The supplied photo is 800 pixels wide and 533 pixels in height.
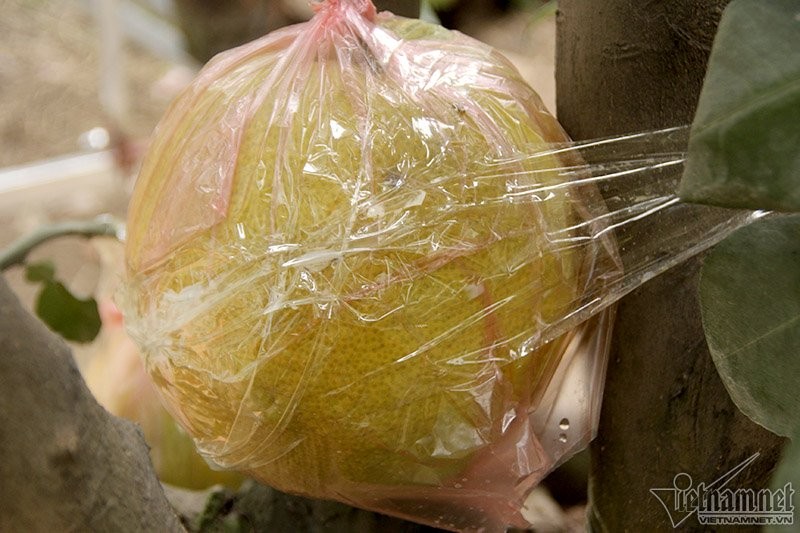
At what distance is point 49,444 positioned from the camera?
437 mm

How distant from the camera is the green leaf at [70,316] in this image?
100 cm

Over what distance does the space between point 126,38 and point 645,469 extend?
3016 millimetres

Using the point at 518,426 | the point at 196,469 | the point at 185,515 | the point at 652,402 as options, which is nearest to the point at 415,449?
the point at 518,426

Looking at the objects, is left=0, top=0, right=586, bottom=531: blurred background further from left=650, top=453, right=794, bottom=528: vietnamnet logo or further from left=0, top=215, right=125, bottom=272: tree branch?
left=650, top=453, right=794, bottom=528: vietnamnet logo

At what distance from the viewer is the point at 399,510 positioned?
2.14 ft

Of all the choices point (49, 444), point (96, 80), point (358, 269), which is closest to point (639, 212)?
point (358, 269)

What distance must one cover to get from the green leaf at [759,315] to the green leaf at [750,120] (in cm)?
7

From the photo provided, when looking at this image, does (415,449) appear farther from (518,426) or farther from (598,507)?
(598,507)

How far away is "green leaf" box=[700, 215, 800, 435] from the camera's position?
0.48 metres

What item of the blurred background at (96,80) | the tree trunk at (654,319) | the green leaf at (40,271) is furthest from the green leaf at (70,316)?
the blurred background at (96,80)

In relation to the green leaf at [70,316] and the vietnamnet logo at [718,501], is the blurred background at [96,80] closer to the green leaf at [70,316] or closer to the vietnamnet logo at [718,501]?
the green leaf at [70,316]

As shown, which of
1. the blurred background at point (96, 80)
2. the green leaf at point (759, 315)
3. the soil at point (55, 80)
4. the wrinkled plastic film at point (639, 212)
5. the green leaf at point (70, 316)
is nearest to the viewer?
the green leaf at point (759, 315)

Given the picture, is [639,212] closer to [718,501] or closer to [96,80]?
[718,501]

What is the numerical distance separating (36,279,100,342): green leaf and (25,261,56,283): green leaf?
47 mm
